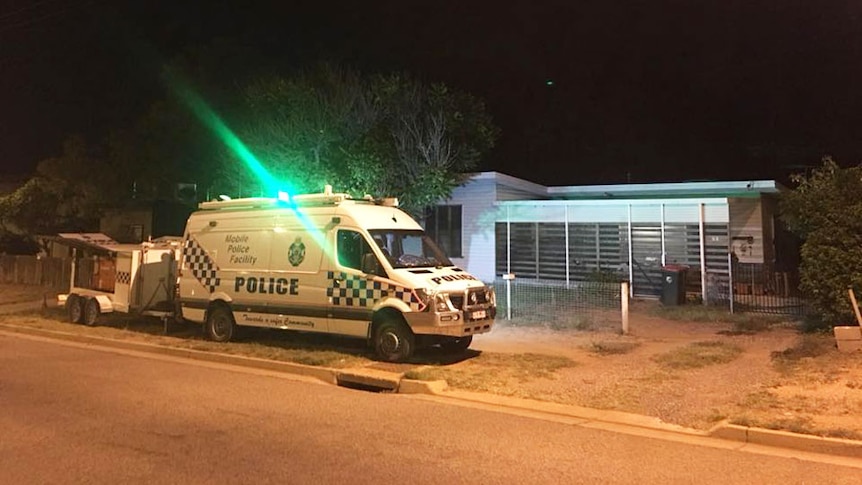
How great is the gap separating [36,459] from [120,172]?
66.6 feet

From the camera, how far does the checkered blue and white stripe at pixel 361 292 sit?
995 centimetres

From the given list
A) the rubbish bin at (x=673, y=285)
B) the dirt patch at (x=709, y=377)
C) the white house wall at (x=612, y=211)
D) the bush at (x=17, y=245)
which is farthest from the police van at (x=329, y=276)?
the bush at (x=17, y=245)

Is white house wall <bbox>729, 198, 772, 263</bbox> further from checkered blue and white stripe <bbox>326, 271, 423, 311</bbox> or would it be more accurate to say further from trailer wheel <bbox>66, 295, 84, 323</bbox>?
trailer wheel <bbox>66, 295, 84, 323</bbox>

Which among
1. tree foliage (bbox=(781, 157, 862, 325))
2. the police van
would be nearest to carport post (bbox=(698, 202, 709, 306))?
tree foliage (bbox=(781, 157, 862, 325))

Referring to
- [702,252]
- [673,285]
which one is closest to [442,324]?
[673,285]

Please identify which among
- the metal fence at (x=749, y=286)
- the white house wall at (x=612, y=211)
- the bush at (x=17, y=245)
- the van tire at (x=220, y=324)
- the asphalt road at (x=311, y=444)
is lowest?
the asphalt road at (x=311, y=444)

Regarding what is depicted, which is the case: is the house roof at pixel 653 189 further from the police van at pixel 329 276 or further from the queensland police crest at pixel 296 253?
the queensland police crest at pixel 296 253

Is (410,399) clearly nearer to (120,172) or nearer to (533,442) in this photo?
(533,442)

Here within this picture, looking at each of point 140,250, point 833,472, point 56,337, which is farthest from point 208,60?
point 833,472

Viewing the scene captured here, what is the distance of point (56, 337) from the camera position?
1390 cm

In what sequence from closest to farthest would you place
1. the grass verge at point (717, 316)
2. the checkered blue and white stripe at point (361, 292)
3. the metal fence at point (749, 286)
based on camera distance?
the checkered blue and white stripe at point (361, 292), the grass verge at point (717, 316), the metal fence at point (749, 286)

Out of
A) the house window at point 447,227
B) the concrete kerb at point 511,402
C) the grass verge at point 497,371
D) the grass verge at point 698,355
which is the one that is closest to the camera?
the concrete kerb at point 511,402

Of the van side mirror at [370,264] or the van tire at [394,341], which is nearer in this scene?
the van tire at [394,341]

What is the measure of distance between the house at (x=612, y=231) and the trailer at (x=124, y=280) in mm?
9494
